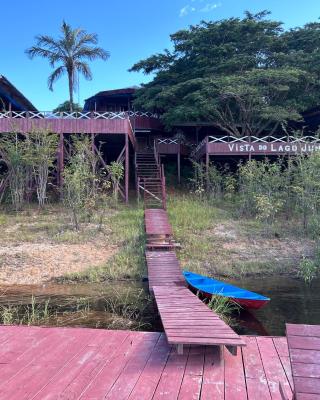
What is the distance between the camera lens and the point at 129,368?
4.34 meters

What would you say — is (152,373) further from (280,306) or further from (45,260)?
(45,260)

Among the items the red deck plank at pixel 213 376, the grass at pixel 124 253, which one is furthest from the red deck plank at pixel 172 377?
the grass at pixel 124 253

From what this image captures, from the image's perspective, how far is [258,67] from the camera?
23.6m

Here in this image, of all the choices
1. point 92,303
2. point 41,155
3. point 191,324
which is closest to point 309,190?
point 92,303

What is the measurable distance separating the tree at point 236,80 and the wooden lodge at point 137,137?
141 centimetres

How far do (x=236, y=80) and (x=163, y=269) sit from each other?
1369cm

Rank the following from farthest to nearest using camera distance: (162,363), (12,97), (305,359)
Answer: (12,97), (162,363), (305,359)

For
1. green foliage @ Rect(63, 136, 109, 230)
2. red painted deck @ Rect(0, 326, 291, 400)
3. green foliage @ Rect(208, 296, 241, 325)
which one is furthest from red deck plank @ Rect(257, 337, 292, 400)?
green foliage @ Rect(63, 136, 109, 230)

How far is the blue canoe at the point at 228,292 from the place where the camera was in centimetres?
828

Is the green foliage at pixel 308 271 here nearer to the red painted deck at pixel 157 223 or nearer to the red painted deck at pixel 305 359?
the red painted deck at pixel 157 223

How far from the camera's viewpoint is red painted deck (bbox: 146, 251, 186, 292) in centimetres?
984

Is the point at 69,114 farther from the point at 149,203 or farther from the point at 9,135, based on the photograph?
the point at 149,203

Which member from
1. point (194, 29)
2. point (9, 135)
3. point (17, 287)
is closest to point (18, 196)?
point (9, 135)

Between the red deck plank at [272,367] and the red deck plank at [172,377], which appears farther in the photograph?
the red deck plank at [272,367]
